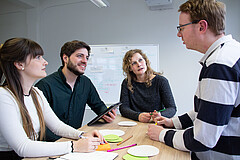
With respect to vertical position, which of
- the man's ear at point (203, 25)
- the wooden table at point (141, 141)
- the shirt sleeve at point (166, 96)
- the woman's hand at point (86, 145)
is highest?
the man's ear at point (203, 25)

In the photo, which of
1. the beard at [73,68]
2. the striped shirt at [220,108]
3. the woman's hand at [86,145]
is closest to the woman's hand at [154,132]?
the striped shirt at [220,108]

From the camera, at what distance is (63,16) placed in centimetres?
416

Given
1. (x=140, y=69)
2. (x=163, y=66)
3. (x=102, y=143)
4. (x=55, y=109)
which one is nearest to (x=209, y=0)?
(x=102, y=143)

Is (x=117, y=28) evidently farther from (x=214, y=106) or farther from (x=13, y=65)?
(x=214, y=106)

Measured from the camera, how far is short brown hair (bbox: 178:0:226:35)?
0.93 metres

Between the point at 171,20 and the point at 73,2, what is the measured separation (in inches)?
83.0

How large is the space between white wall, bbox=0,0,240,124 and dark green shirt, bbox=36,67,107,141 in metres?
1.92

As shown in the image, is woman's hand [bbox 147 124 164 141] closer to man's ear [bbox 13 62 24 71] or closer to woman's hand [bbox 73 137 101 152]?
woman's hand [bbox 73 137 101 152]

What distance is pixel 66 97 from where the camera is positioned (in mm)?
1944

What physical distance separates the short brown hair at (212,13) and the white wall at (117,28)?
259 centimetres

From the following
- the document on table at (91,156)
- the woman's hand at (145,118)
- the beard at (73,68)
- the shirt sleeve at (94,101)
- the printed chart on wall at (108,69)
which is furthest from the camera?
the printed chart on wall at (108,69)

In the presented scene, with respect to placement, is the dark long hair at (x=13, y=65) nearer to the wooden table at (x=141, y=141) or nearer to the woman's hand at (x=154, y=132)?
the wooden table at (x=141, y=141)

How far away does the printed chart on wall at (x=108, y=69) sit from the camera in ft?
11.7

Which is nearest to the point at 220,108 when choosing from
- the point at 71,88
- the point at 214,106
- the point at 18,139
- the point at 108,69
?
the point at 214,106
